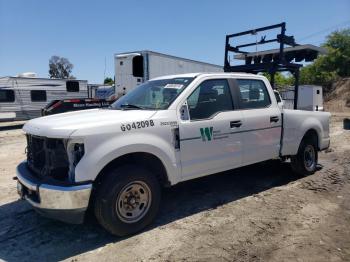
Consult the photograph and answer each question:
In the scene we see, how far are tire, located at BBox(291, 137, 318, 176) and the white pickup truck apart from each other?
0.95 metres

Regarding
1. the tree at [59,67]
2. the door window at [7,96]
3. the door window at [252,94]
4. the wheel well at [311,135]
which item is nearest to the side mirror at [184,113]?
the door window at [252,94]

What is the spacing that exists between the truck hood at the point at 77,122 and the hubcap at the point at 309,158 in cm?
361

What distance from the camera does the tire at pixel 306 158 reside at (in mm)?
6355

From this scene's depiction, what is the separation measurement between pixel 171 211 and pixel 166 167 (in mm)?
897

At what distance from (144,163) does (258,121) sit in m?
2.02

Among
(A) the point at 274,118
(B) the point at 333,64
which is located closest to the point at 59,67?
(B) the point at 333,64

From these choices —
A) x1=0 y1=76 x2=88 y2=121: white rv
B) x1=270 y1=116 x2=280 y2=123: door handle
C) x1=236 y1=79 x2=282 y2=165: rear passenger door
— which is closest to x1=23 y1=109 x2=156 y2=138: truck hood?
x1=236 y1=79 x2=282 y2=165: rear passenger door

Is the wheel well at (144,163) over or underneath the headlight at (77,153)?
underneath

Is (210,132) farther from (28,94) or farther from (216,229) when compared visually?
(28,94)

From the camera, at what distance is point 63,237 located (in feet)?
13.3

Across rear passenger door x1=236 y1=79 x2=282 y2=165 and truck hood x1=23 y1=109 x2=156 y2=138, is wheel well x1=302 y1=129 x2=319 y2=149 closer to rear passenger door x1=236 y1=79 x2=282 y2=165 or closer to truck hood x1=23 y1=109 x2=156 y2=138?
rear passenger door x1=236 y1=79 x2=282 y2=165

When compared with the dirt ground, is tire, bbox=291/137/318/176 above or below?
above

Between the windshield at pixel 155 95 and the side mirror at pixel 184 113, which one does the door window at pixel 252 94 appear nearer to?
the windshield at pixel 155 95

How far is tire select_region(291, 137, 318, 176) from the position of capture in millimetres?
6355
